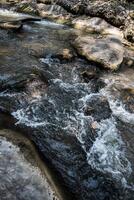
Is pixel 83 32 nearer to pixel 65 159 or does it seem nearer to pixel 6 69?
pixel 6 69

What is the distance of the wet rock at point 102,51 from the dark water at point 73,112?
0.29 metres

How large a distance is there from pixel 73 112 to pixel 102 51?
340cm

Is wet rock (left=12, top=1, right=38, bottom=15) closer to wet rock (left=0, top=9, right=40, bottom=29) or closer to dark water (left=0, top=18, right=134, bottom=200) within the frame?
wet rock (left=0, top=9, right=40, bottom=29)

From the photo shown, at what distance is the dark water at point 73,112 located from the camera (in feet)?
19.3

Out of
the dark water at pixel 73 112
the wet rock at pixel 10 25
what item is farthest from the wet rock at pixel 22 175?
the wet rock at pixel 10 25

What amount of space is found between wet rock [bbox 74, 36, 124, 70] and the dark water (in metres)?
0.29

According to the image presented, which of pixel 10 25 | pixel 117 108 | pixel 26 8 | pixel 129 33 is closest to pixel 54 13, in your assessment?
pixel 26 8

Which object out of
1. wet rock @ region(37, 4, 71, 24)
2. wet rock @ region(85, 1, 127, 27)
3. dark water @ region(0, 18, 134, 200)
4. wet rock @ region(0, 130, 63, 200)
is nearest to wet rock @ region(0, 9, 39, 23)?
wet rock @ region(37, 4, 71, 24)

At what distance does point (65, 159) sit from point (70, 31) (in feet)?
26.7

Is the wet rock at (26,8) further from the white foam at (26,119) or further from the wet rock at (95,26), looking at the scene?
the white foam at (26,119)

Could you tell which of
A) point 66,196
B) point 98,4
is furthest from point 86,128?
point 98,4

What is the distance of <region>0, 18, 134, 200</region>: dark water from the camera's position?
589cm

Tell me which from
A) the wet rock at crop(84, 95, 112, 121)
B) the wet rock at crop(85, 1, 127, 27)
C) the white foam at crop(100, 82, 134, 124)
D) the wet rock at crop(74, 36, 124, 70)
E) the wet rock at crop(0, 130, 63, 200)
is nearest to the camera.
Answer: the wet rock at crop(0, 130, 63, 200)

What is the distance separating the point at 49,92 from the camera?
8367mm
